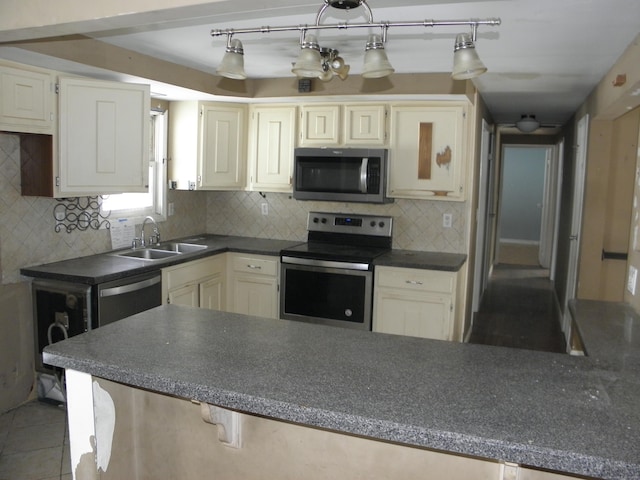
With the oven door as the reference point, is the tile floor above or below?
below

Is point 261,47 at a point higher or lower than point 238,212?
higher

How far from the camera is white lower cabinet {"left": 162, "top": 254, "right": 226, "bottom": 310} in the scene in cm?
376

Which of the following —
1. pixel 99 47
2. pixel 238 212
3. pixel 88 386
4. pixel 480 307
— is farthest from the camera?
pixel 480 307

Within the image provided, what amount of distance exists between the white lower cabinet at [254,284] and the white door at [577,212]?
7.69ft

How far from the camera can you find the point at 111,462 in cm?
189

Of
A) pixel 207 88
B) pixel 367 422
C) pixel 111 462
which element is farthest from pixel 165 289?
pixel 367 422

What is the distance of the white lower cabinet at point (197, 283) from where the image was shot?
3.76 m

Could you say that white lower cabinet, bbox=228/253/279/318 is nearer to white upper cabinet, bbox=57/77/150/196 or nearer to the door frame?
white upper cabinet, bbox=57/77/150/196

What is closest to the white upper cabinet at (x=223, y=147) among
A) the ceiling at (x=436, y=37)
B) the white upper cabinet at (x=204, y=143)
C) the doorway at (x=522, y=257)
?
the white upper cabinet at (x=204, y=143)

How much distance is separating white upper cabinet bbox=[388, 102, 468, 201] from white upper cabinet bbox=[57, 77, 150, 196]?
1.87 meters

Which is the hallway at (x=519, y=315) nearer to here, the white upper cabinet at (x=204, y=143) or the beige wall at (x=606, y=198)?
the beige wall at (x=606, y=198)

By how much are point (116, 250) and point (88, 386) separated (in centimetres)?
239

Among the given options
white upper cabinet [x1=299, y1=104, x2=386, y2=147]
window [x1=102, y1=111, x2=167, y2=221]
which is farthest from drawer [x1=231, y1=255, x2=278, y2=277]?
white upper cabinet [x1=299, y1=104, x2=386, y2=147]

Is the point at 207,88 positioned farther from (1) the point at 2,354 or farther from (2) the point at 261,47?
(1) the point at 2,354
